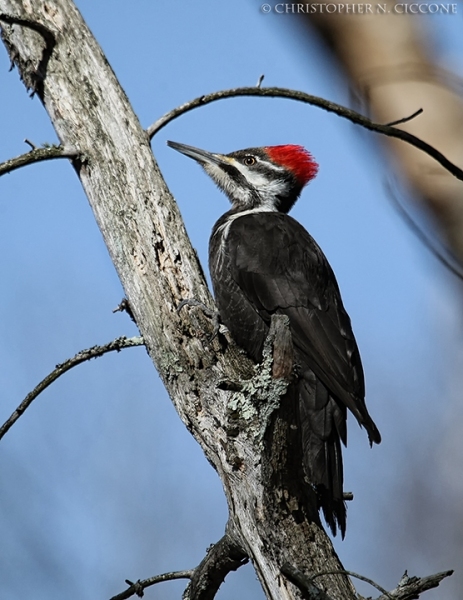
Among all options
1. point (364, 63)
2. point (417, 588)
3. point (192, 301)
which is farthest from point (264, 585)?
point (364, 63)

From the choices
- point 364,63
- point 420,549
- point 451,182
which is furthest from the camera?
point 420,549

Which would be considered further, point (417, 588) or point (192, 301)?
point (192, 301)

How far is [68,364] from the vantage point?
390 cm

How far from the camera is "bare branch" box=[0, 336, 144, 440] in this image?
3789 millimetres

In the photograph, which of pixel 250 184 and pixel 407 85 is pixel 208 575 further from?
pixel 250 184

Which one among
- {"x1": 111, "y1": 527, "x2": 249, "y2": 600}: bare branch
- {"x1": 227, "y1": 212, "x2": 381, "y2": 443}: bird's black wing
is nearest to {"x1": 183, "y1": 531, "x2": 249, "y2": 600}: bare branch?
{"x1": 111, "y1": 527, "x2": 249, "y2": 600}: bare branch

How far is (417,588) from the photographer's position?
3043 mm

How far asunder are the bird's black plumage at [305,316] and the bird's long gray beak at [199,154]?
1.98ft

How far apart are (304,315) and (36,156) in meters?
1.62

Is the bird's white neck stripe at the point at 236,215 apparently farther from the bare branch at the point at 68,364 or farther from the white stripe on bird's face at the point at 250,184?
the bare branch at the point at 68,364

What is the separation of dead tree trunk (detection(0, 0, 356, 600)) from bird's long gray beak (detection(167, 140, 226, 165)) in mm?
1369

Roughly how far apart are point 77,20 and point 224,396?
192 cm

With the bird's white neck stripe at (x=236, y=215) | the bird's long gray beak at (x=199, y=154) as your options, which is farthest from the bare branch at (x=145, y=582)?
the bird's long gray beak at (x=199, y=154)

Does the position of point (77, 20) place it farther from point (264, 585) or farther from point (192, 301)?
point (264, 585)
